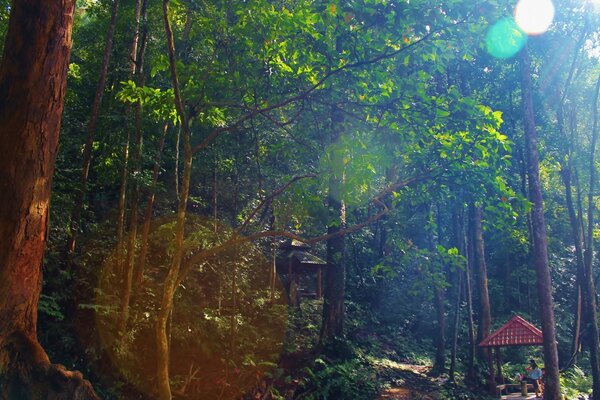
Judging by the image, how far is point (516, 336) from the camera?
1328cm

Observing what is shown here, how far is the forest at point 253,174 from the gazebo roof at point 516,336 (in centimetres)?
6

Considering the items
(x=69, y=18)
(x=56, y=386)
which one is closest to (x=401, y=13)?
(x=69, y=18)

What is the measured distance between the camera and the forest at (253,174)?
4.01m

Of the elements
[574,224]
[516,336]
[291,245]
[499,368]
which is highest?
[574,224]

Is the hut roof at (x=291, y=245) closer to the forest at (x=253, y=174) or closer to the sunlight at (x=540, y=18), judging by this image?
the forest at (x=253, y=174)

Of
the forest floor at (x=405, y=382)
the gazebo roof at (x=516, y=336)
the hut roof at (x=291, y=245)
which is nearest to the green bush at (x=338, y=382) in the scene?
the forest floor at (x=405, y=382)

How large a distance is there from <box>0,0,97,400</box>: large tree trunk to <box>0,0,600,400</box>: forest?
16 mm

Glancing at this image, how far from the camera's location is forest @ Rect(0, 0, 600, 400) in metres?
4.01

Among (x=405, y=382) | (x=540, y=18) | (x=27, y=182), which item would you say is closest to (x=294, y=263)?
(x=405, y=382)

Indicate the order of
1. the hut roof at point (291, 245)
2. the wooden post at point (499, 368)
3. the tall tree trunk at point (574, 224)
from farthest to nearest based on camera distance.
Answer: the hut roof at point (291, 245)
the tall tree trunk at point (574, 224)
the wooden post at point (499, 368)

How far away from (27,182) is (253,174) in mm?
11633

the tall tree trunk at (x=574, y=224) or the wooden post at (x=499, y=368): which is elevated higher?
the tall tree trunk at (x=574, y=224)

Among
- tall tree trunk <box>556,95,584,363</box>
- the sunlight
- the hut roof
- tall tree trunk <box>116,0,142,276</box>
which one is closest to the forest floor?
the hut roof

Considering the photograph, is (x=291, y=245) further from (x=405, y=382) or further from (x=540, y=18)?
(x=540, y=18)
